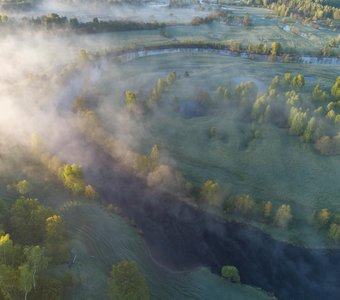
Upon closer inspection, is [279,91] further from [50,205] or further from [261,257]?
[50,205]

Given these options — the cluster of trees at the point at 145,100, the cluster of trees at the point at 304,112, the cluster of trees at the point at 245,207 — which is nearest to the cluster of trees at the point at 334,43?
the cluster of trees at the point at 304,112

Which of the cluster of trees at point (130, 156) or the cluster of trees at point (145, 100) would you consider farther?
the cluster of trees at point (145, 100)

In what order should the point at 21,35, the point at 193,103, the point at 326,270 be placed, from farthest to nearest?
the point at 21,35 < the point at 193,103 < the point at 326,270

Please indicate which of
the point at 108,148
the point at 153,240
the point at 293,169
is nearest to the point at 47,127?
the point at 108,148

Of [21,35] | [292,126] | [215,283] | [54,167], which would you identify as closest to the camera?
[215,283]

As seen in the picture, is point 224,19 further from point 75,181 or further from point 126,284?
point 126,284

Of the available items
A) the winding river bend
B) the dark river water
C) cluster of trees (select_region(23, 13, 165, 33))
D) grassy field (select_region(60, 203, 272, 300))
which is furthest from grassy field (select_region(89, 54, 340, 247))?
cluster of trees (select_region(23, 13, 165, 33))

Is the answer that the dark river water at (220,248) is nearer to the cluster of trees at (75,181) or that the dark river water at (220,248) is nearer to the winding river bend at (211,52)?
the cluster of trees at (75,181)
